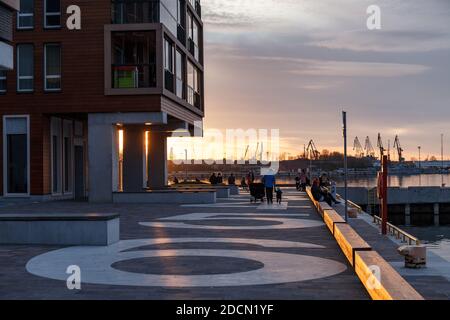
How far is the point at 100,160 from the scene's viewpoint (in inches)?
1225

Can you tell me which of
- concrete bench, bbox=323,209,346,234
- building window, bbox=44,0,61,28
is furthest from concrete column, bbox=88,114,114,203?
A: concrete bench, bbox=323,209,346,234

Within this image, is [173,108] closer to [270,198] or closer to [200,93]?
[270,198]

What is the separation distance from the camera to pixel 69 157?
3491 centimetres

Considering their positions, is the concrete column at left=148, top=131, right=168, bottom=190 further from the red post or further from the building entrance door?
the red post

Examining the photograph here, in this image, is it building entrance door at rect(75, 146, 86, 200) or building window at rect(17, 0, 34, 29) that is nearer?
building window at rect(17, 0, 34, 29)

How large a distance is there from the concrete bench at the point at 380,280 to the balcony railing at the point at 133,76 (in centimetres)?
2174

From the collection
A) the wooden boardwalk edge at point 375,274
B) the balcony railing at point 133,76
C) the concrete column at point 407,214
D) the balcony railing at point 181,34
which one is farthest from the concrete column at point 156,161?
the wooden boardwalk edge at point 375,274

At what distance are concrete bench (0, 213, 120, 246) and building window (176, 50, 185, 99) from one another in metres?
21.5

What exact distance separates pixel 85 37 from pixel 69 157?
7.34 metres

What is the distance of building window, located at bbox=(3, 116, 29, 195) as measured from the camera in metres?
31.6

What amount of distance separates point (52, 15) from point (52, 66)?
8.51 ft

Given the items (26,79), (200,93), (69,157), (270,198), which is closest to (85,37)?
(26,79)

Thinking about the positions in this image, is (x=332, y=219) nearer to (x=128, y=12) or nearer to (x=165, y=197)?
(x=165, y=197)
